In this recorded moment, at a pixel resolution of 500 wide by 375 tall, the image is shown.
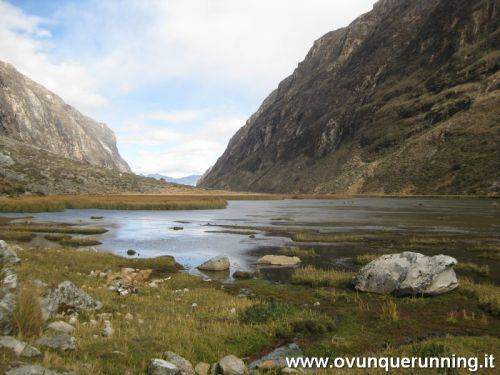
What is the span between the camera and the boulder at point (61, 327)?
11.8 meters

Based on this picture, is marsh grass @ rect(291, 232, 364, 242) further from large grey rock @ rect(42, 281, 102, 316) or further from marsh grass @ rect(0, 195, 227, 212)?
marsh grass @ rect(0, 195, 227, 212)

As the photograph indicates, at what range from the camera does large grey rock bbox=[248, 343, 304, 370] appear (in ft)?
35.3

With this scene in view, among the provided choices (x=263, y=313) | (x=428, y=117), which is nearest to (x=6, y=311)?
(x=263, y=313)

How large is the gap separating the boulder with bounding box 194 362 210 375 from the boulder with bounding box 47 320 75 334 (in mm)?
4074

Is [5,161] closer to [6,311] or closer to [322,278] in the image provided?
[322,278]

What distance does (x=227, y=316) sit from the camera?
49.1 feet

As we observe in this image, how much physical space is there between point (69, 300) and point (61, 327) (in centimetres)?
314

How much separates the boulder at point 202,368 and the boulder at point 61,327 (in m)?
4.07

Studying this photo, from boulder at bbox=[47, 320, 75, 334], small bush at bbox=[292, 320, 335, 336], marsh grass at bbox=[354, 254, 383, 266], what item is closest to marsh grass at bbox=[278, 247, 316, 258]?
marsh grass at bbox=[354, 254, 383, 266]

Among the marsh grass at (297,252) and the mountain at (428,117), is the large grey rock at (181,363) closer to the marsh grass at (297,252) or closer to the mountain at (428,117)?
the marsh grass at (297,252)

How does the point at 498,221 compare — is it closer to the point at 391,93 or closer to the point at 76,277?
the point at 76,277

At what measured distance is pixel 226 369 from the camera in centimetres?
1010

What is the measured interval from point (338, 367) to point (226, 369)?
9.50ft

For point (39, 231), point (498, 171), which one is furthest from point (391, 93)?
point (39, 231)
